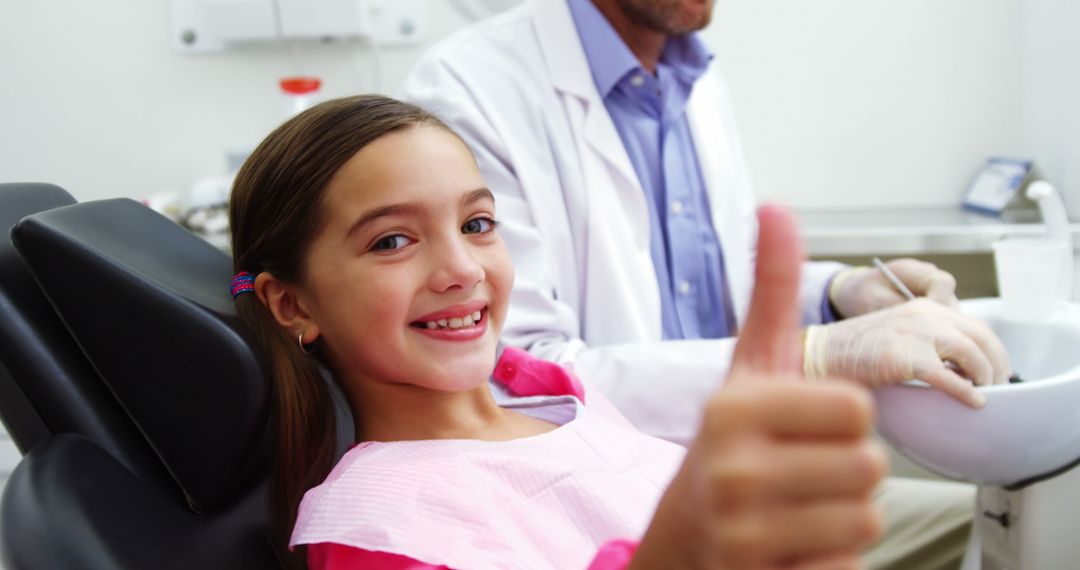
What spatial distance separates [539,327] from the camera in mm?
1173

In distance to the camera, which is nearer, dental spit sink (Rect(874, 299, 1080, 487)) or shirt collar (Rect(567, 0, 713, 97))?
dental spit sink (Rect(874, 299, 1080, 487))

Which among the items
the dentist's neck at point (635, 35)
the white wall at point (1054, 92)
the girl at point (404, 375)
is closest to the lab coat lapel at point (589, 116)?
the dentist's neck at point (635, 35)

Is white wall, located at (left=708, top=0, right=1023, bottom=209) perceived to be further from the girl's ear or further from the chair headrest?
the chair headrest

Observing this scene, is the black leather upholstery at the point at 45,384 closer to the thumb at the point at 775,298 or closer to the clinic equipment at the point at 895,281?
the thumb at the point at 775,298

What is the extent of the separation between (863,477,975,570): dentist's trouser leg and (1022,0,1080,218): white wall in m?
0.64

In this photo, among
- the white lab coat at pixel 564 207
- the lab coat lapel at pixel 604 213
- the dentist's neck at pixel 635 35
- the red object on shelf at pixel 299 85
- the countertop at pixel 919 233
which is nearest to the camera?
the white lab coat at pixel 564 207

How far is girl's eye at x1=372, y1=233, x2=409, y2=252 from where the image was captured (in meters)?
0.79

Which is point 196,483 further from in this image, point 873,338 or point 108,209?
point 873,338

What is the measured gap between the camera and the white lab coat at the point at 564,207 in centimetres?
112

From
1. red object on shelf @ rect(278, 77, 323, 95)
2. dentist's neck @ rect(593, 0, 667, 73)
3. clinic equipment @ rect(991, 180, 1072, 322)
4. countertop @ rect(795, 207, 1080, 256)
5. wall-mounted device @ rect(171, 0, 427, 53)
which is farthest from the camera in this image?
wall-mounted device @ rect(171, 0, 427, 53)

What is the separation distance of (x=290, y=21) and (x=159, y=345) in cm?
131

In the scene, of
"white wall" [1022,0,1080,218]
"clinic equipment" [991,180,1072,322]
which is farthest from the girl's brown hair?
"white wall" [1022,0,1080,218]

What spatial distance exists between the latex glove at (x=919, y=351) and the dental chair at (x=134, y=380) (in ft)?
1.97

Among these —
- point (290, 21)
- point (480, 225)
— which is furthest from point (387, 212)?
point (290, 21)
